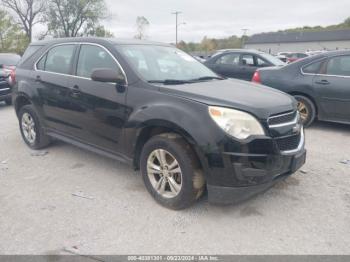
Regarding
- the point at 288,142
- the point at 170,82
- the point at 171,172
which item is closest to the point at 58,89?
the point at 170,82

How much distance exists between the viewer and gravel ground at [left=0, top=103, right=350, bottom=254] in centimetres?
277

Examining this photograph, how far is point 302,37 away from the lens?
76062 millimetres

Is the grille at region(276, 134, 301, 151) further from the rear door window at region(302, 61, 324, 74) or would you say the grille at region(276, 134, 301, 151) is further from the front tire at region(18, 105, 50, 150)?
the front tire at region(18, 105, 50, 150)

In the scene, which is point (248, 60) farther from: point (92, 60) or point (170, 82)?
point (170, 82)

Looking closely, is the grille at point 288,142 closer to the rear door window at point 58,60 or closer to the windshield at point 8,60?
the rear door window at point 58,60

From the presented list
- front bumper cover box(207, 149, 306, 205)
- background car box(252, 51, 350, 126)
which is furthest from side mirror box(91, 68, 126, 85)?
background car box(252, 51, 350, 126)

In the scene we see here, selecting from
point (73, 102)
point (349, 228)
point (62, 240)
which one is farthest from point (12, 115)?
point (349, 228)

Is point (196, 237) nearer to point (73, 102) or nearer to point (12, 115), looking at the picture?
point (73, 102)

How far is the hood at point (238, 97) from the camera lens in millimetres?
3047

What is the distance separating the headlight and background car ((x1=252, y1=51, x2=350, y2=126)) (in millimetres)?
3715

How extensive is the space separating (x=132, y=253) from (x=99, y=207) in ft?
2.92

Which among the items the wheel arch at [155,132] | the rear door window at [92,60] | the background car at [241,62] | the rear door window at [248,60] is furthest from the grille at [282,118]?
the rear door window at [248,60]

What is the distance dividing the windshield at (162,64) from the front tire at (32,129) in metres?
2.10

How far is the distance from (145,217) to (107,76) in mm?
1555
